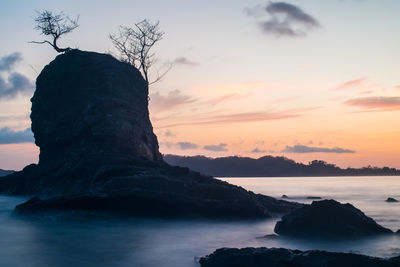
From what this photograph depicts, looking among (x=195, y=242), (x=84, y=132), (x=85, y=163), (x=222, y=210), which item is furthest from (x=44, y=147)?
(x=195, y=242)

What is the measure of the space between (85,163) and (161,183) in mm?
5672

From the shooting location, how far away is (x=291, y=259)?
8539 mm

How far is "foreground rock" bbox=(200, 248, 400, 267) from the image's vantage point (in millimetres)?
8344

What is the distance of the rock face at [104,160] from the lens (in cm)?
1819

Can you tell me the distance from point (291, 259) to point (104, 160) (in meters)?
14.5

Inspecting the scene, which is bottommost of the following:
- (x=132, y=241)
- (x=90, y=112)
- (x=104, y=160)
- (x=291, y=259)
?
(x=132, y=241)

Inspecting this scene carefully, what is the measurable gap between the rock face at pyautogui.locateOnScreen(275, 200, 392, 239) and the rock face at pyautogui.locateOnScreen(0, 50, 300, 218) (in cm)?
513

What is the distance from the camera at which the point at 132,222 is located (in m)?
17.2

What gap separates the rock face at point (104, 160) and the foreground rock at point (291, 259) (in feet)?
30.3

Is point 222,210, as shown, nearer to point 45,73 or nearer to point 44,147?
point 44,147

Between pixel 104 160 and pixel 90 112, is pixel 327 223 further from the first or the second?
pixel 90 112

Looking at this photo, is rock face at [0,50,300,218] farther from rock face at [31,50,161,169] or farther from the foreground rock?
the foreground rock

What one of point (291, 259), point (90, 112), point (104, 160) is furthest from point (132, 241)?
point (90, 112)

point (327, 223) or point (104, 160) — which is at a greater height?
point (104, 160)
